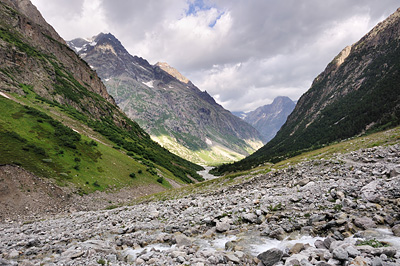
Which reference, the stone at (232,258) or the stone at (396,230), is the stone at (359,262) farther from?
the stone at (232,258)

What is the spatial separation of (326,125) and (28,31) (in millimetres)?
271840

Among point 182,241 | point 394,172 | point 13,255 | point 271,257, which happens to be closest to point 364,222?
point 271,257

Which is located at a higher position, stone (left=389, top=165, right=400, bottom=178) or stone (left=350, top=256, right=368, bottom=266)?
stone (left=389, top=165, right=400, bottom=178)

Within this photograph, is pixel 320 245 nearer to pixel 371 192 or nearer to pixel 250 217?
pixel 250 217

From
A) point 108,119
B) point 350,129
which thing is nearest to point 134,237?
point 108,119

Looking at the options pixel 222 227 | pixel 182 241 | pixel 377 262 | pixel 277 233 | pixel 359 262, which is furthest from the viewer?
pixel 222 227

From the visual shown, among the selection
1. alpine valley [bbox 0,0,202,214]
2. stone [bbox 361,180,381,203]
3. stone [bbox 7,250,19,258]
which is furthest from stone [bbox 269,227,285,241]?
alpine valley [bbox 0,0,202,214]

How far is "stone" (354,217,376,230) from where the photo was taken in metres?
9.22

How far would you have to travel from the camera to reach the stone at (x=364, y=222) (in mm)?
9220

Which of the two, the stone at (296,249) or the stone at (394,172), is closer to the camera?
the stone at (296,249)

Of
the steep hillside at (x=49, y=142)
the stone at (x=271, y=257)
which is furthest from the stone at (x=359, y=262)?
the steep hillside at (x=49, y=142)

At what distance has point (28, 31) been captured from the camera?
5837 inches

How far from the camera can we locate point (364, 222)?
9438mm

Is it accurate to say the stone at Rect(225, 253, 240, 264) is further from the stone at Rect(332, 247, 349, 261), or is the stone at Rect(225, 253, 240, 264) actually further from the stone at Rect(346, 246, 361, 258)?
the stone at Rect(346, 246, 361, 258)
